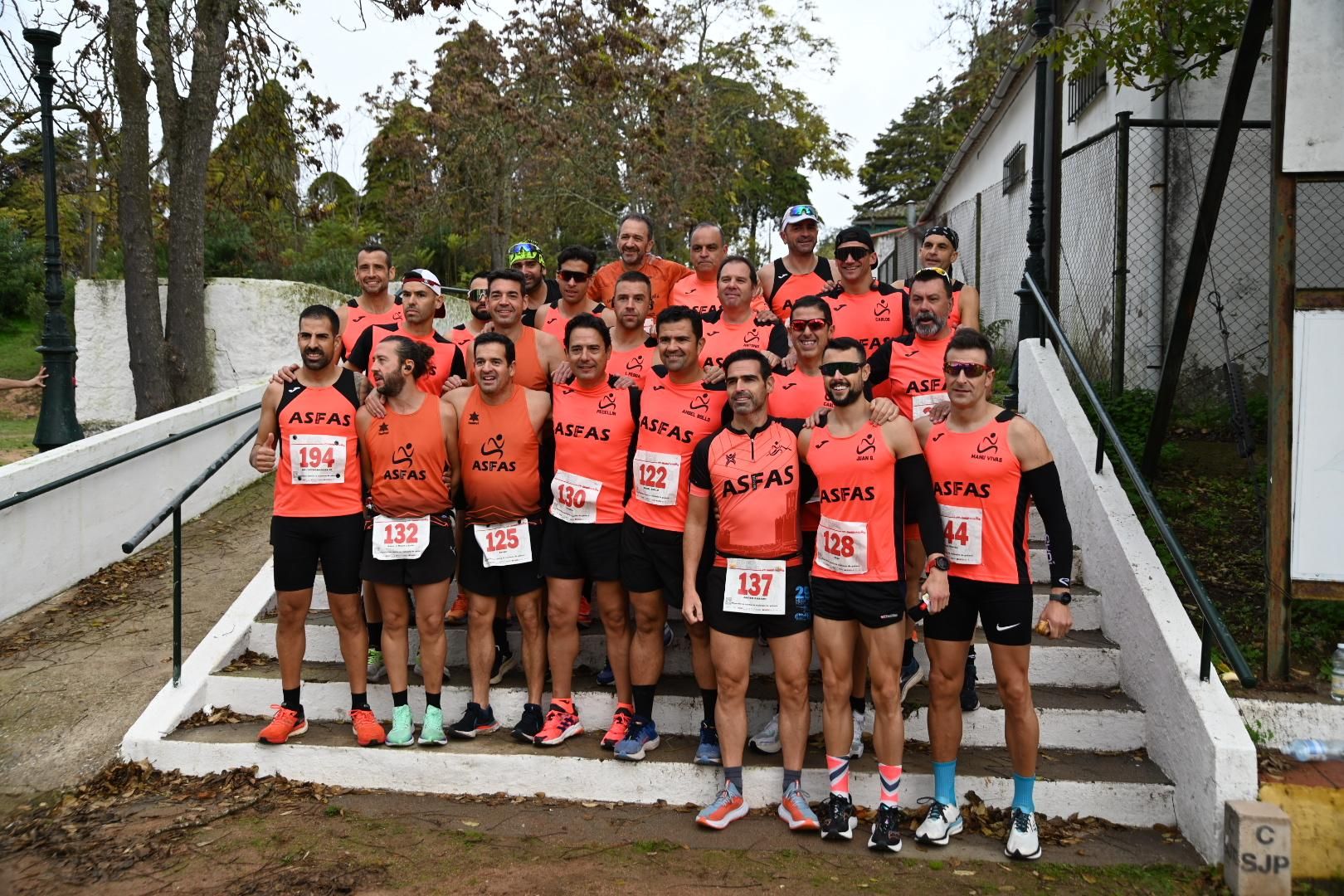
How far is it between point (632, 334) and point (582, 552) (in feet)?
4.71

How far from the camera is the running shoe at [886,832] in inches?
184

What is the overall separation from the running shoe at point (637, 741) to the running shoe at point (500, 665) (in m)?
0.95

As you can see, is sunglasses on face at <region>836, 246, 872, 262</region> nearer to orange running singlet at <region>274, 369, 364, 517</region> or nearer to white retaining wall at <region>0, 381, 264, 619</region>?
orange running singlet at <region>274, 369, 364, 517</region>

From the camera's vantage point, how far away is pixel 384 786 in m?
5.42

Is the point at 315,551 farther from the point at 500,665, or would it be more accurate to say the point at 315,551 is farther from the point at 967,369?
the point at 967,369

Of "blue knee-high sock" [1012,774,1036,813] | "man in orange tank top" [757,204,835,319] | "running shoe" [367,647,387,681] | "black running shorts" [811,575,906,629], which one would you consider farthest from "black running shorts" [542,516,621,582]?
"blue knee-high sock" [1012,774,1036,813]

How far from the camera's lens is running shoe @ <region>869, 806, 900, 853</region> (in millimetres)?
4684

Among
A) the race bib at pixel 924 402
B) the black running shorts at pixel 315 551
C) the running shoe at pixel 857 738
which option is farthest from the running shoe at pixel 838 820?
the black running shorts at pixel 315 551

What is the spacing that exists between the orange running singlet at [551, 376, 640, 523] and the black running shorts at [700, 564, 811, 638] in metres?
0.72

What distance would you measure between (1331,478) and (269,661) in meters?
5.94

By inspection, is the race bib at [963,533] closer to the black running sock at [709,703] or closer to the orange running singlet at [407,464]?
the black running sock at [709,703]

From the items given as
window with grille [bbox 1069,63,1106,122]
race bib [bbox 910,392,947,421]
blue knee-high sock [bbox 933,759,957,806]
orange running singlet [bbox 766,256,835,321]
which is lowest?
blue knee-high sock [bbox 933,759,957,806]

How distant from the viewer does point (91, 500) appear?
8.08m

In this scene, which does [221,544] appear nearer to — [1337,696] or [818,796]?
[818,796]
